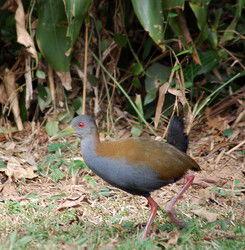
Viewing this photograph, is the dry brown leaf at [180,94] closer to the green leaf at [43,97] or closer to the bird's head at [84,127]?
the green leaf at [43,97]

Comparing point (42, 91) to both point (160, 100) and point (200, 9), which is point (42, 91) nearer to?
point (160, 100)

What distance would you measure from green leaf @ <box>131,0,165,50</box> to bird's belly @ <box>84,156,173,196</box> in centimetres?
189

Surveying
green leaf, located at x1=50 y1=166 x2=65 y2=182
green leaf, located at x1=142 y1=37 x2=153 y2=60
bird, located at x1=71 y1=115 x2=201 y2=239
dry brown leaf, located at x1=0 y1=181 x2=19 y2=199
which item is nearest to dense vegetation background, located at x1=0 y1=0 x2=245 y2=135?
green leaf, located at x1=142 y1=37 x2=153 y2=60

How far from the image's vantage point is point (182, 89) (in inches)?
285

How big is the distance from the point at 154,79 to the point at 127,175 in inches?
106

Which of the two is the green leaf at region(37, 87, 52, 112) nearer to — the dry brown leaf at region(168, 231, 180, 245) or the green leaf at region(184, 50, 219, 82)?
the green leaf at region(184, 50, 219, 82)

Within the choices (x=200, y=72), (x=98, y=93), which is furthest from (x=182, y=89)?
(x=98, y=93)

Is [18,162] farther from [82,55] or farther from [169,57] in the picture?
[169,57]

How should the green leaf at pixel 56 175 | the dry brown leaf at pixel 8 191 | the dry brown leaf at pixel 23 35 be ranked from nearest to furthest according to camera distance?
1. the dry brown leaf at pixel 8 191
2. the green leaf at pixel 56 175
3. the dry brown leaf at pixel 23 35

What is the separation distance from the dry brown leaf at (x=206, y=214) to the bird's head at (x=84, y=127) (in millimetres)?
1145

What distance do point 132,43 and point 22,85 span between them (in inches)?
49.6

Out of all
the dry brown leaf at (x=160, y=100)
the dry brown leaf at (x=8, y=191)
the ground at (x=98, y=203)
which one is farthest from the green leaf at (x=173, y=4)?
the dry brown leaf at (x=8, y=191)

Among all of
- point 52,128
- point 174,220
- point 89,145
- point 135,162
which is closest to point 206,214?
point 174,220

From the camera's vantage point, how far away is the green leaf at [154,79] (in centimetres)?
762
